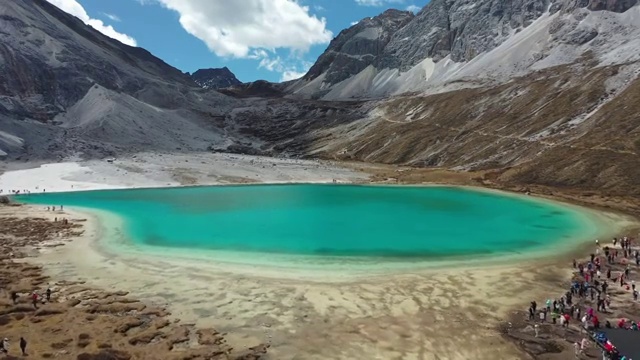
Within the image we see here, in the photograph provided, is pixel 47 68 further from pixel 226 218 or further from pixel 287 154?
pixel 226 218

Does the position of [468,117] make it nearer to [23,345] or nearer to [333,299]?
[333,299]

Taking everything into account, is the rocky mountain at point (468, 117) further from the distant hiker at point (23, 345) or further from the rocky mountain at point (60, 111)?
the distant hiker at point (23, 345)

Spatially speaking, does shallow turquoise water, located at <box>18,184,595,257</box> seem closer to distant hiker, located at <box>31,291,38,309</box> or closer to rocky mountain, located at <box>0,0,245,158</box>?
distant hiker, located at <box>31,291,38,309</box>

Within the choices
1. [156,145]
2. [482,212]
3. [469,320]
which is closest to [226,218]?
[482,212]

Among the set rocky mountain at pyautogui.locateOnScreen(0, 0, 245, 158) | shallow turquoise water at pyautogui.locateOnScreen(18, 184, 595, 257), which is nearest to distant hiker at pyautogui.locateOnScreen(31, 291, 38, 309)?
shallow turquoise water at pyautogui.locateOnScreen(18, 184, 595, 257)

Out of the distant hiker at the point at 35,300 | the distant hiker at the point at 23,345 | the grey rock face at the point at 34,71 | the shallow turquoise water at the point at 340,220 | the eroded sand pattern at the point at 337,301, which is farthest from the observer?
the grey rock face at the point at 34,71

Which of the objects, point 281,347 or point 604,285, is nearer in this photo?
point 281,347

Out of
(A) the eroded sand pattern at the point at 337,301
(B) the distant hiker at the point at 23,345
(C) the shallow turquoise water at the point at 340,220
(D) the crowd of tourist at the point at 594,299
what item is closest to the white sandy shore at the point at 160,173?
(C) the shallow turquoise water at the point at 340,220
